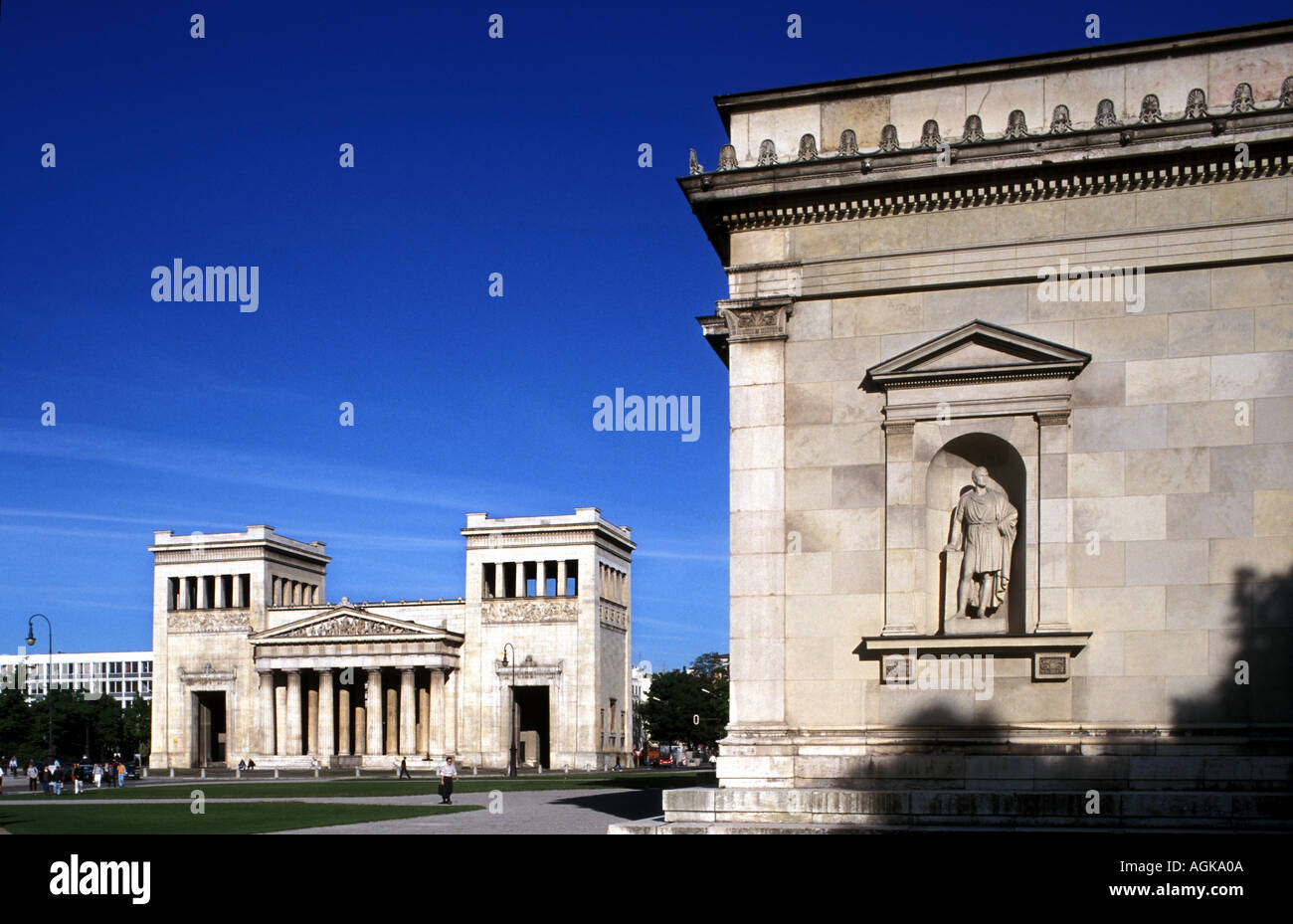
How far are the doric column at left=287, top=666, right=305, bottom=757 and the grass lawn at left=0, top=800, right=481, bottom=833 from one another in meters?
70.7

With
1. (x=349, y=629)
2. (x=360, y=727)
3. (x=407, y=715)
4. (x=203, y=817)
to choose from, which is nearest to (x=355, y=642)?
(x=349, y=629)

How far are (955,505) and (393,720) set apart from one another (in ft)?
344

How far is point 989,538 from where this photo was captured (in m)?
24.4

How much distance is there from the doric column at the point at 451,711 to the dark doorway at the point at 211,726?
2441cm

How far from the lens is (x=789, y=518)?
25.7 meters

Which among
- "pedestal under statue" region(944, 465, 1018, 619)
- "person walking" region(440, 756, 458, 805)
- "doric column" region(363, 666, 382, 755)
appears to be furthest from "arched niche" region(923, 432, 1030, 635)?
"doric column" region(363, 666, 382, 755)

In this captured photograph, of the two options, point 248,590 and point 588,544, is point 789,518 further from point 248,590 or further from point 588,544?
point 248,590

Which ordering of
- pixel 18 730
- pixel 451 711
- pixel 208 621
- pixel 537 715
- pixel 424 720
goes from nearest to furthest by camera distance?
1. pixel 451 711
2. pixel 424 720
3. pixel 537 715
4. pixel 208 621
5. pixel 18 730

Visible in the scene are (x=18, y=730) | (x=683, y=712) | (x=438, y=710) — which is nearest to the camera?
(x=438, y=710)

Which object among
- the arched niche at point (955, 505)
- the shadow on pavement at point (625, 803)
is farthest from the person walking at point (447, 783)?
the arched niche at point (955, 505)

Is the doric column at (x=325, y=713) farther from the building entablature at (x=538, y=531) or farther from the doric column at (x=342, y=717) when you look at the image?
the building entablature at (x=538, y=531)

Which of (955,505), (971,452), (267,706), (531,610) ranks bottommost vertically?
(267,706)

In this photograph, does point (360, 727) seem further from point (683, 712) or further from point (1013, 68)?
point (1013, 68)
